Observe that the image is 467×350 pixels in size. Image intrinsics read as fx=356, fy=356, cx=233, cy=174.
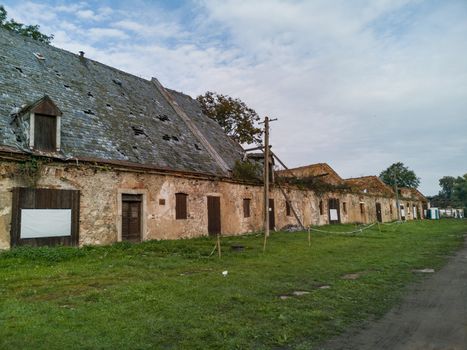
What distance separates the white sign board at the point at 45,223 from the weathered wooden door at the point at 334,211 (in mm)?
22131

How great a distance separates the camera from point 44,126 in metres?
12.4

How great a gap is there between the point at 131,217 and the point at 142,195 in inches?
39.6

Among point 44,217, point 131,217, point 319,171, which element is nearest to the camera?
point 44,217

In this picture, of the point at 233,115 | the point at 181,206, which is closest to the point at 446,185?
the point at 233,115

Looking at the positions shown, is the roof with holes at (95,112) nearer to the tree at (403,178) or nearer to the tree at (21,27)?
the tree at (21,27)

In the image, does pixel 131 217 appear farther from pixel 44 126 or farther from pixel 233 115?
pixel 233 115

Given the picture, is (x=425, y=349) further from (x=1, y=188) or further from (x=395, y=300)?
(x=1, y=188)

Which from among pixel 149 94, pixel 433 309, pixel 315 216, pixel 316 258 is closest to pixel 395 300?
pixel 433 309

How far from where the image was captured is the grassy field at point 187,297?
436 cm

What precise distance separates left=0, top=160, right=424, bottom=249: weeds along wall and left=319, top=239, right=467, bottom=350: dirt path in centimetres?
1061

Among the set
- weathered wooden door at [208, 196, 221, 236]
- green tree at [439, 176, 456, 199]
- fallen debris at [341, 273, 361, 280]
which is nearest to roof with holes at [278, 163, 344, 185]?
weathered wooden door at [208, 196, 221, 236]

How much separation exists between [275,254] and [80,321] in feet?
26.4

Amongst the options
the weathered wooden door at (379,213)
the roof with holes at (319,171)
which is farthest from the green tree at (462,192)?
the roof with holes at (319,171)

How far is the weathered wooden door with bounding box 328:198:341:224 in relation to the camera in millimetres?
29659
